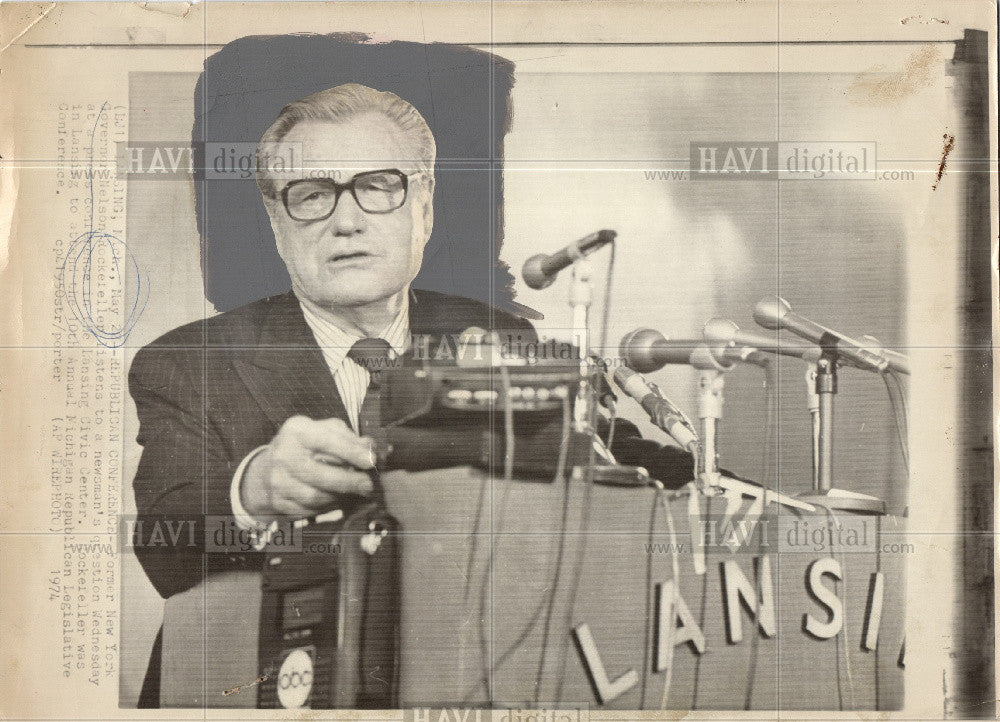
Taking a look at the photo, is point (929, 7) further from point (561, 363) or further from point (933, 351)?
point (561, 363)

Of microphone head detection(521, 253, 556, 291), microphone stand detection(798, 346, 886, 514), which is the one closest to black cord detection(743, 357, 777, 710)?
microphone stand detection(798, 346, 886, 514)

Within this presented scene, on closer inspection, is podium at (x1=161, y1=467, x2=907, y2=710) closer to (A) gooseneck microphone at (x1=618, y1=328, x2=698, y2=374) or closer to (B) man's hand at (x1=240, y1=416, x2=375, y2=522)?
(B) man's hand at (x1=240, y1=416, x2=375, y2=522)

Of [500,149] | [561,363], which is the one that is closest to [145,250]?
[500,149]

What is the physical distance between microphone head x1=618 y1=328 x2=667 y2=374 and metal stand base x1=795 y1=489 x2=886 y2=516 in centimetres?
46

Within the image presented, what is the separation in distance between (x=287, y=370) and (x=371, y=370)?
0.19 metres

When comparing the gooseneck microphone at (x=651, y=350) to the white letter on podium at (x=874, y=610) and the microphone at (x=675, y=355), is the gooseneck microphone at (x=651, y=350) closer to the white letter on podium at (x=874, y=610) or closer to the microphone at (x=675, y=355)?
the microphone at (x=675, y=355)

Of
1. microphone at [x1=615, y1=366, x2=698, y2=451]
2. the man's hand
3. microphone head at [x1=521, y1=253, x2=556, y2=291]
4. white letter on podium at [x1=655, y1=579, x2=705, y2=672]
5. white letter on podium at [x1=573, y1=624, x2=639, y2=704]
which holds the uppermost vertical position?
microphone head at [x1=521, y1=253, x2=556, y2=291]

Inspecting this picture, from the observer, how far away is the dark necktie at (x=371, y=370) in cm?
164

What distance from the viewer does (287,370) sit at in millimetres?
1650

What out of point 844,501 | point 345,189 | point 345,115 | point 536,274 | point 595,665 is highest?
point 345,115

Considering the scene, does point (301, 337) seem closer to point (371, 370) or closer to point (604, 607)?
point (371, 370)

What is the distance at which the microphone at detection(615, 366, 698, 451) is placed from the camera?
1638 mm

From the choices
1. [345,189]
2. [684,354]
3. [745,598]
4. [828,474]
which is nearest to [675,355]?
[684,354]

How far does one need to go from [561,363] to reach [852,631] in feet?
3.02
